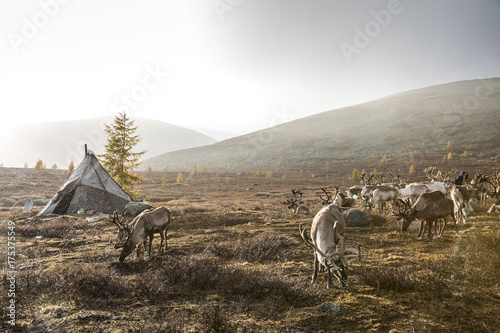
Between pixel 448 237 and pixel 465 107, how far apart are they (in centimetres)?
16099

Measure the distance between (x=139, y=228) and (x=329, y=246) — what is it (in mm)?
6908

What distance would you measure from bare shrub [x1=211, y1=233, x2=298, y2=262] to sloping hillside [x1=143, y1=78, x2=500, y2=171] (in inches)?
3171

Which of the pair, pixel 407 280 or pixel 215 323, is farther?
pixel 407 280

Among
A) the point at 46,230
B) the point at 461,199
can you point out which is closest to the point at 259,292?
the point at 461,199

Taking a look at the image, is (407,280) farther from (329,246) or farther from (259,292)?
(259,292)

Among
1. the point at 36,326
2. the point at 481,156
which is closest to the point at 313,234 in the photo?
the point at 36,326

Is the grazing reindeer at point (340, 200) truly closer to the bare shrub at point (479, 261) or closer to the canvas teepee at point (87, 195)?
the bare shrub at point (479, 261)

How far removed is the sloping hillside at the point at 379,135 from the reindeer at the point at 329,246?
82.7m

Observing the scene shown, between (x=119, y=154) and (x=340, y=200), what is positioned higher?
(x=119, y=154)

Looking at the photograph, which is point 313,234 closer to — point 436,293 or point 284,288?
point 284,288

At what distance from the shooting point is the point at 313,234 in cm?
678

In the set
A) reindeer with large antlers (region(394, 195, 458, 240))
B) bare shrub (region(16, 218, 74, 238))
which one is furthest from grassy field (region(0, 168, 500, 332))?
bare shrub (region(16, 218, 74, 238))

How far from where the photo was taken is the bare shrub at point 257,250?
9375mm

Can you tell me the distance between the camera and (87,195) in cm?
1961
